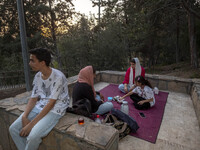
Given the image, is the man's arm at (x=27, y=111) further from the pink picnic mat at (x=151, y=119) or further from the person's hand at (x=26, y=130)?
the pink picnic mat at (x=151, y=119)

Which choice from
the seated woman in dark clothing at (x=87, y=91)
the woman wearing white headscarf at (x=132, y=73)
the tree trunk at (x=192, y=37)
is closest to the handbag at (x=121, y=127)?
the seated woman in dark clothing at (x=87, y=91)

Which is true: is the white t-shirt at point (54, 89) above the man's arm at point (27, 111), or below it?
above

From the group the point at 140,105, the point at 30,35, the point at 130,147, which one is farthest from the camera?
the point at 30,35

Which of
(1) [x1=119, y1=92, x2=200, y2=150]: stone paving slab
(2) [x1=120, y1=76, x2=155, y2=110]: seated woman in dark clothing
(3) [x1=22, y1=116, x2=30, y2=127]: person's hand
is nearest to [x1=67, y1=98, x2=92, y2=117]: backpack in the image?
(3) [x1=22, y1=116, x2=30, y2=127]: person's hand

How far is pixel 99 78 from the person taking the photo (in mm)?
6430

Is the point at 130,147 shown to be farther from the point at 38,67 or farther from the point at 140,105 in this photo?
the point at 38,67

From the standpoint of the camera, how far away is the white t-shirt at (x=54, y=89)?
6.04 ft

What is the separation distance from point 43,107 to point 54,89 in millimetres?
329

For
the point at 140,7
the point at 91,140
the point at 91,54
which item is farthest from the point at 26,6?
the point at 91,140

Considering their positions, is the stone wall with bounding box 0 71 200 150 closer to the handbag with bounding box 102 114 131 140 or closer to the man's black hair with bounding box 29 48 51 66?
the handbag with bounding box 102 114 131 140

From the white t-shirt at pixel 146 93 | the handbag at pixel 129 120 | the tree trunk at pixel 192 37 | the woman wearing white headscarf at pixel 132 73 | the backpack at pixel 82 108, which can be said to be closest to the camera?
the backpack at pixel 82 108

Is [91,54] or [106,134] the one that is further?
[91,54]

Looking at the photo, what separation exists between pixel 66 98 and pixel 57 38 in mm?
11807

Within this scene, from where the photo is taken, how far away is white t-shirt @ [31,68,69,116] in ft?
6.04
